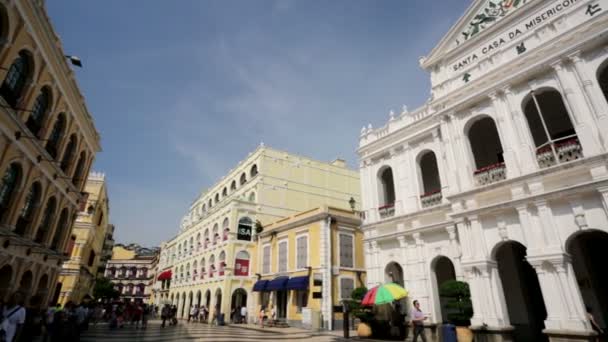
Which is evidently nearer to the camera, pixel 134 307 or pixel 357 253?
pixel 357 253

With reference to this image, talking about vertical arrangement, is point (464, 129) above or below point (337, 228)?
above

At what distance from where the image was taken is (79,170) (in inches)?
789

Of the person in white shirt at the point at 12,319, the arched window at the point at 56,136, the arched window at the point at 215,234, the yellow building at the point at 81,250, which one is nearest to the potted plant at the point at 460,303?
A: the person in white shirt at the point at 12,319

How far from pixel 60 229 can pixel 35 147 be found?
7.01m

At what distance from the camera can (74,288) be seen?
27047 mm

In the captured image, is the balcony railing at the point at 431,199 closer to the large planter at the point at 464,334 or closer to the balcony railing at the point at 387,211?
the balcony railing at the point at 387,211

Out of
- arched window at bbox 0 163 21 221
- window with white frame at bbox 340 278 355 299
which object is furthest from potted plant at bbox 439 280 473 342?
arched window at bbox 0 163 21 221

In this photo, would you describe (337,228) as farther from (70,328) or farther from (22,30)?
(22,30)

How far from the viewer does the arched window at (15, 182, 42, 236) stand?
13817 millimetres

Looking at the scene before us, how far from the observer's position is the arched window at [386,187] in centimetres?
1753

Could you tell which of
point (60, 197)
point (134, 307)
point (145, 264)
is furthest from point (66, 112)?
point (145, 264)

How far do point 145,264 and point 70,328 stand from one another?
75467 millimetres

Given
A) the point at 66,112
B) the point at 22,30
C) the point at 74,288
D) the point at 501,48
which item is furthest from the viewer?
the point at 74,288

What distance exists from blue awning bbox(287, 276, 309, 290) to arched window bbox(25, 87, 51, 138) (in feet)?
52.0
